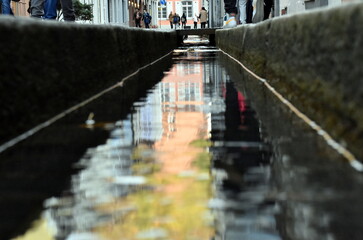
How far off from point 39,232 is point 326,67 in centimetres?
243

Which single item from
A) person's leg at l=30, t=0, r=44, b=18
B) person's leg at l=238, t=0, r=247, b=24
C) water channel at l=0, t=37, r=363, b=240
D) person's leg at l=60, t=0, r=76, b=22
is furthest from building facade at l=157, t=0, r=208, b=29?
water channel at l=0, t=37, r=363, b=240

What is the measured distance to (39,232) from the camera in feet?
7.54

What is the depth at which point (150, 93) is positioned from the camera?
23.5 ft

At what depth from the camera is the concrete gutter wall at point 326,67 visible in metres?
3.47

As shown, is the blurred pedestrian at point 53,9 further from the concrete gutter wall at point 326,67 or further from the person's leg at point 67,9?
the concrete gutter wall at point 326,67

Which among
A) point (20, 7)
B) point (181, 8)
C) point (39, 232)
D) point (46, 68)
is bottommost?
point (39, 232)

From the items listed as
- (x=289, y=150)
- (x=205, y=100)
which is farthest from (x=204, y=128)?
(x=205, y=100)

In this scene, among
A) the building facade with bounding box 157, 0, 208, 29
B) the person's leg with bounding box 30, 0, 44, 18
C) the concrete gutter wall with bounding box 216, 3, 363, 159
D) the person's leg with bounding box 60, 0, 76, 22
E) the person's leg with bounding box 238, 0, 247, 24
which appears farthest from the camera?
Answer: the building facade with bounding box 157, 0, 208, 29

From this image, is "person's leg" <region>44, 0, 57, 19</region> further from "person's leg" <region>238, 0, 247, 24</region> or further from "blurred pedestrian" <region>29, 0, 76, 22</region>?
"person's leg" <region>238, 0, 247, 24</region>

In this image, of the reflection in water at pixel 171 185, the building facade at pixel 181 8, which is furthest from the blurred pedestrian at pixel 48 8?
the building facade at pixel 181 8

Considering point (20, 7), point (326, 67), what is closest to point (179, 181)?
point (326, 67)

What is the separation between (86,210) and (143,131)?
199 cm

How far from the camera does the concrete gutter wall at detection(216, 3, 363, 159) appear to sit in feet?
11.4

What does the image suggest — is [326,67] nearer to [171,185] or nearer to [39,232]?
[171,185]
